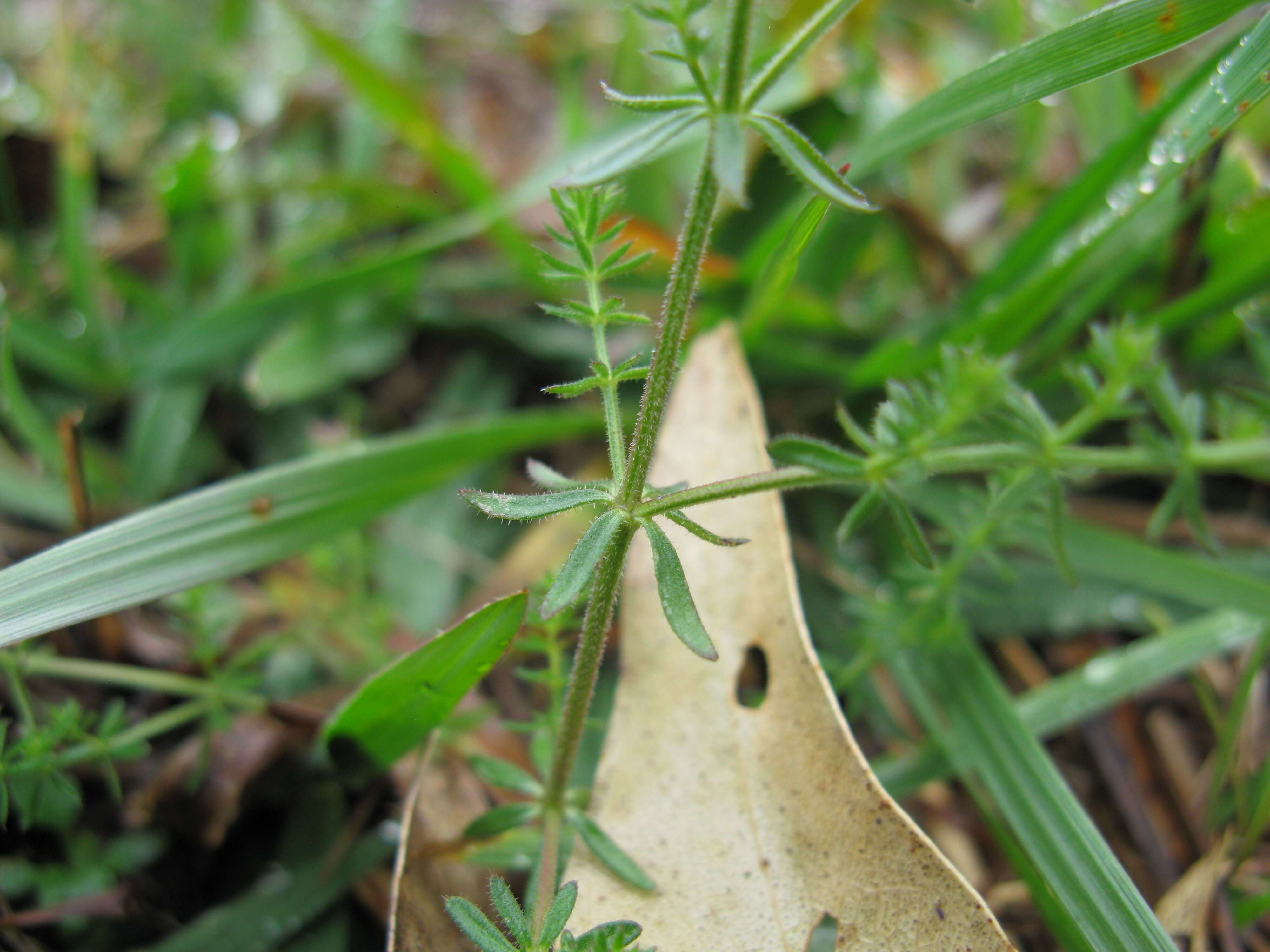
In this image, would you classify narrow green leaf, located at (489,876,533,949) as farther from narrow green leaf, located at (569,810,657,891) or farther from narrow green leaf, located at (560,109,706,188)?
narrow green leaf, located at (560,109,706,188)

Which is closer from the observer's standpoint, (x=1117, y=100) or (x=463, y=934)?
(x=463, y=934)

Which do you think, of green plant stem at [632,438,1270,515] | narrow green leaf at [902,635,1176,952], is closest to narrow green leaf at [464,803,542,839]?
green plant stem at [632,438,1270,515]

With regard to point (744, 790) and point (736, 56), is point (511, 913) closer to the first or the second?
point (744, 790)

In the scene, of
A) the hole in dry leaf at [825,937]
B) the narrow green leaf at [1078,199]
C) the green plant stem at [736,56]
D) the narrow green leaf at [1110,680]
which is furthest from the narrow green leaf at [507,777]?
the narrow green leaf at [1078,199]

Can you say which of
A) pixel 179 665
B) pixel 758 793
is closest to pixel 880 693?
pixel 758 793

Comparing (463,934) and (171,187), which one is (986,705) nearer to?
(463,934)

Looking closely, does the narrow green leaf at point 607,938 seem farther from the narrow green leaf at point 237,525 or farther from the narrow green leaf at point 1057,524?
the narrow green leaf at point 237,525
